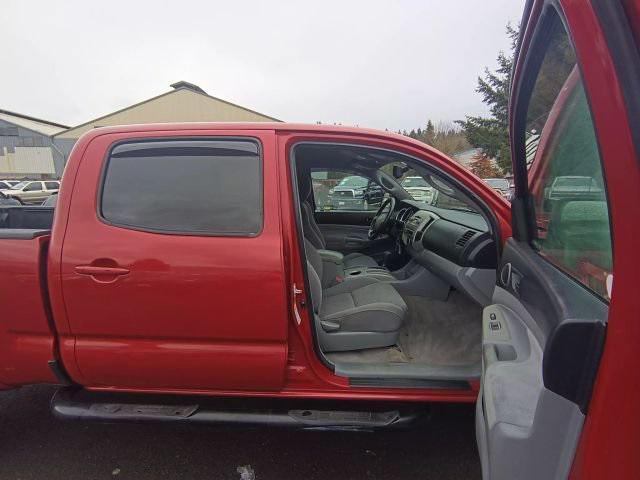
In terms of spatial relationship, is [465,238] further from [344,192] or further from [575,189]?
[344,192]

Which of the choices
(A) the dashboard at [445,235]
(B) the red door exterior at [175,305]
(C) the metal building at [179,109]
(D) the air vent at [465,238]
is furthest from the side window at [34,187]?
(D) the air vent at [465,238]

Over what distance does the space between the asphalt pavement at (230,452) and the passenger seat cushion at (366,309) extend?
59 centimetres

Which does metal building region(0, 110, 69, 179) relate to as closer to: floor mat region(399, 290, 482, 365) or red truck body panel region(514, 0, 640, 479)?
floor mat region(399, 290, 482, 365)

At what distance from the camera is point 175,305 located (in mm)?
1858

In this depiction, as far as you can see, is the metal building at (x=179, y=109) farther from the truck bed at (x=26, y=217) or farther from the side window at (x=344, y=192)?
the truck bed at (x=26, y=217)

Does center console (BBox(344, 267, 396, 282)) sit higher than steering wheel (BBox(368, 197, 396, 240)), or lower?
lower

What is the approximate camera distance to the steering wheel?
179 inches

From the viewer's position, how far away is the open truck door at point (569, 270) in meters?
0.86

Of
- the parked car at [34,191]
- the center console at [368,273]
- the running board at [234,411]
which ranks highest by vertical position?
the center console at [368,273]

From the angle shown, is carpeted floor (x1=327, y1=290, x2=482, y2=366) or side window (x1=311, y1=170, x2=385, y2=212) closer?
carpeted floor (x1=327, y1=290, x2=482, y2=366)

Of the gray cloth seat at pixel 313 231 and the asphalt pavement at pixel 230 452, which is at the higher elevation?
the gray cloth seat at pixel 313 231

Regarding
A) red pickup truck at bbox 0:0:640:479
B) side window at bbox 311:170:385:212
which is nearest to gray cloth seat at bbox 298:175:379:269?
side window at bbox 311:170:385:212

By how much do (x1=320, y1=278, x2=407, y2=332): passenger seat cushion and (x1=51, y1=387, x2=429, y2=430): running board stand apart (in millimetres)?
515

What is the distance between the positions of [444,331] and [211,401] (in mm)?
1629
